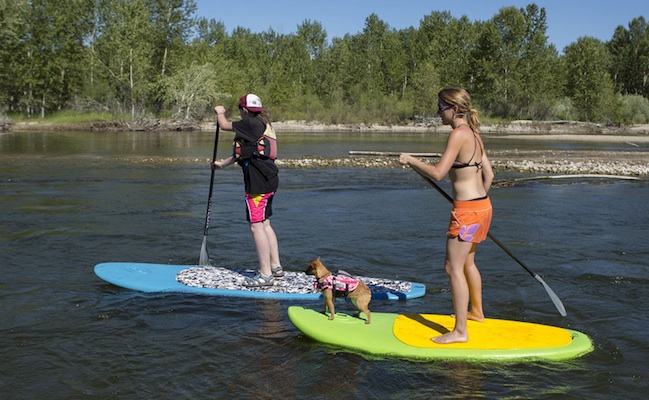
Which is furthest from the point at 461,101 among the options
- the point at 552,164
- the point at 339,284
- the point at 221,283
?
the point at 552,164

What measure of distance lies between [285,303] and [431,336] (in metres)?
1.88

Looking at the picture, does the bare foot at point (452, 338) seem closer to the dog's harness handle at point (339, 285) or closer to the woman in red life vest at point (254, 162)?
Answer: the dog's harness handle at point (339, 285)

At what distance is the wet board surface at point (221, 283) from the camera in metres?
6.68

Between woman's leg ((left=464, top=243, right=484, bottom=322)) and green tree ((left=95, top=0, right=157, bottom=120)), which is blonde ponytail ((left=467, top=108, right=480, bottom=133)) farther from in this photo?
green tree ((left=95, top=0, right=157, bottom=120))

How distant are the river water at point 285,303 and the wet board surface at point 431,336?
3.7 inches

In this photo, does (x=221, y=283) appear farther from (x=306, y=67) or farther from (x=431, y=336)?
(x=306, y=67)

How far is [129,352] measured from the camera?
5172mm

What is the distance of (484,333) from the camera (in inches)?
209

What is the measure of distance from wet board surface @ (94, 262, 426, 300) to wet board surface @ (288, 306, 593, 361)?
854mm

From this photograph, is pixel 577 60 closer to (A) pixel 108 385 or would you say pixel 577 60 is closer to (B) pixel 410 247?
(B) pixel 410 247

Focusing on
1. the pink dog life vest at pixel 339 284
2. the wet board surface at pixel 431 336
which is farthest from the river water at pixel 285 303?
the pink dog life vest at pixel 339 284

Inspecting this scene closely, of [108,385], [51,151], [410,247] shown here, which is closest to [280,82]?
[51,151]

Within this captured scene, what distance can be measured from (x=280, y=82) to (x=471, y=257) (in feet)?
224

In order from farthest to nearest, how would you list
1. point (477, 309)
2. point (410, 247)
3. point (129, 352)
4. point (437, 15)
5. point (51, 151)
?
point (437, 15)
point (51, 151)
point (410, 247)
point (477, 309)
point (129, 352)
